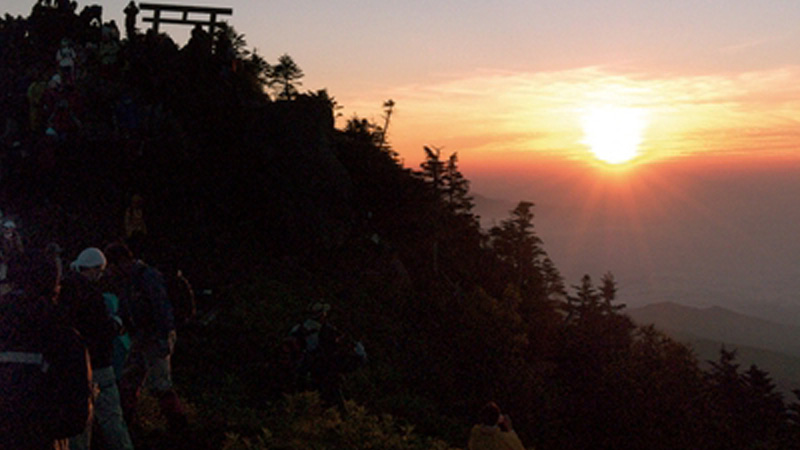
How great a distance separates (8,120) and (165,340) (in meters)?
17.3

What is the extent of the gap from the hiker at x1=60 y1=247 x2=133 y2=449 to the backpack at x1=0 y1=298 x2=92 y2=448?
47cm

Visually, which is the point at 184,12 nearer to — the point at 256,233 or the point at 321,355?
the point at 256,233

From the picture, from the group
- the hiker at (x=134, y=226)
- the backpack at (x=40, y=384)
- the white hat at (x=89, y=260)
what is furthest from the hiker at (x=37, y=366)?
the hiker at (x=134, y=226)

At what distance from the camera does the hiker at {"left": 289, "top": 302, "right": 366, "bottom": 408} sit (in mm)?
9453

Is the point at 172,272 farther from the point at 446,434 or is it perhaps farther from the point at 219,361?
the point at 446,434

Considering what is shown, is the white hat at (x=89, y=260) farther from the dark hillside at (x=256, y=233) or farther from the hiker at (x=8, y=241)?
the hiker at (x=8, y=241)

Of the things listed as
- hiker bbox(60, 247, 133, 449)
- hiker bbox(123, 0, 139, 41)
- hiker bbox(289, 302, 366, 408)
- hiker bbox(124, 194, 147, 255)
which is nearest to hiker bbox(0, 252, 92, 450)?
hiker bbox(60, 247, 133, 449)

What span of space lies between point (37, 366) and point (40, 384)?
12 cm

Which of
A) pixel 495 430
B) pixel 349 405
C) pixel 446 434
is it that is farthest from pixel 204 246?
pixel 495 430

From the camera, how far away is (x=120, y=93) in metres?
20.5

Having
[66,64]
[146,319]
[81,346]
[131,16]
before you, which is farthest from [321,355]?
[131,16]

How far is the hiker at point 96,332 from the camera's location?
4.82m

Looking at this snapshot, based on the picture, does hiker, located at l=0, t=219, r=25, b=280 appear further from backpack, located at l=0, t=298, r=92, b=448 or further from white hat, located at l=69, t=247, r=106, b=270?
backpack, located at l=0, t=298, r=92, b=448

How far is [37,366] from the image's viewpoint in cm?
379
